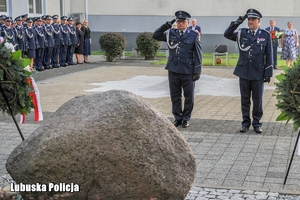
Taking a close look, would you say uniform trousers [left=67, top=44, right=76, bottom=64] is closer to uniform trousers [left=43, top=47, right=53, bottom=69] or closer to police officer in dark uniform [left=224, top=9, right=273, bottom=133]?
uniform trousers [left=43, top=47, right=53, bottom=69]

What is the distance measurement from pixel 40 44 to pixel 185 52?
1243 cm

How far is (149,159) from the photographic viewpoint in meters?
5.12

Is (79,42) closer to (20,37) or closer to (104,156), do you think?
(20,37)

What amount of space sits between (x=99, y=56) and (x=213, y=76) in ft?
36.9

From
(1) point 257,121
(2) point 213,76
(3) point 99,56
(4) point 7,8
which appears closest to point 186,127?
(1) point 257,121

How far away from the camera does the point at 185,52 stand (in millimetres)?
10359

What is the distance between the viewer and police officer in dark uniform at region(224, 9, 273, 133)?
32.3 feet

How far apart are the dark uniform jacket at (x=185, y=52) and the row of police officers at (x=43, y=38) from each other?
392 inches

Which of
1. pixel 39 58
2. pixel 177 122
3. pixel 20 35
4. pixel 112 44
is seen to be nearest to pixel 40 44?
pixel 39 58

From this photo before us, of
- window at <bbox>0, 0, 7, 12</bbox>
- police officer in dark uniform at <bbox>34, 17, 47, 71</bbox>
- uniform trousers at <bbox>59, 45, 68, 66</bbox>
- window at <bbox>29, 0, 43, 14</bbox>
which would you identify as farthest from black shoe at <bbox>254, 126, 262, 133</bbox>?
window at <bbox>29, 0, 43, 14</bbox>

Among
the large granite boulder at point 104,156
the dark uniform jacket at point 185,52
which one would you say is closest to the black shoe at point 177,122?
the dark uniform jacket at point 185,52

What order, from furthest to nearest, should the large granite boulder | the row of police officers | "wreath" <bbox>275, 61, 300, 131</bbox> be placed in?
the row of police officers < "wreath" <bbox>275, 61, 300, 131</bbox> < the large granite boulder

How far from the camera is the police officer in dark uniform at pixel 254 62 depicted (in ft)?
32.3

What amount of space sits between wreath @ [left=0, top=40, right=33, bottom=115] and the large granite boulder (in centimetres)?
208
